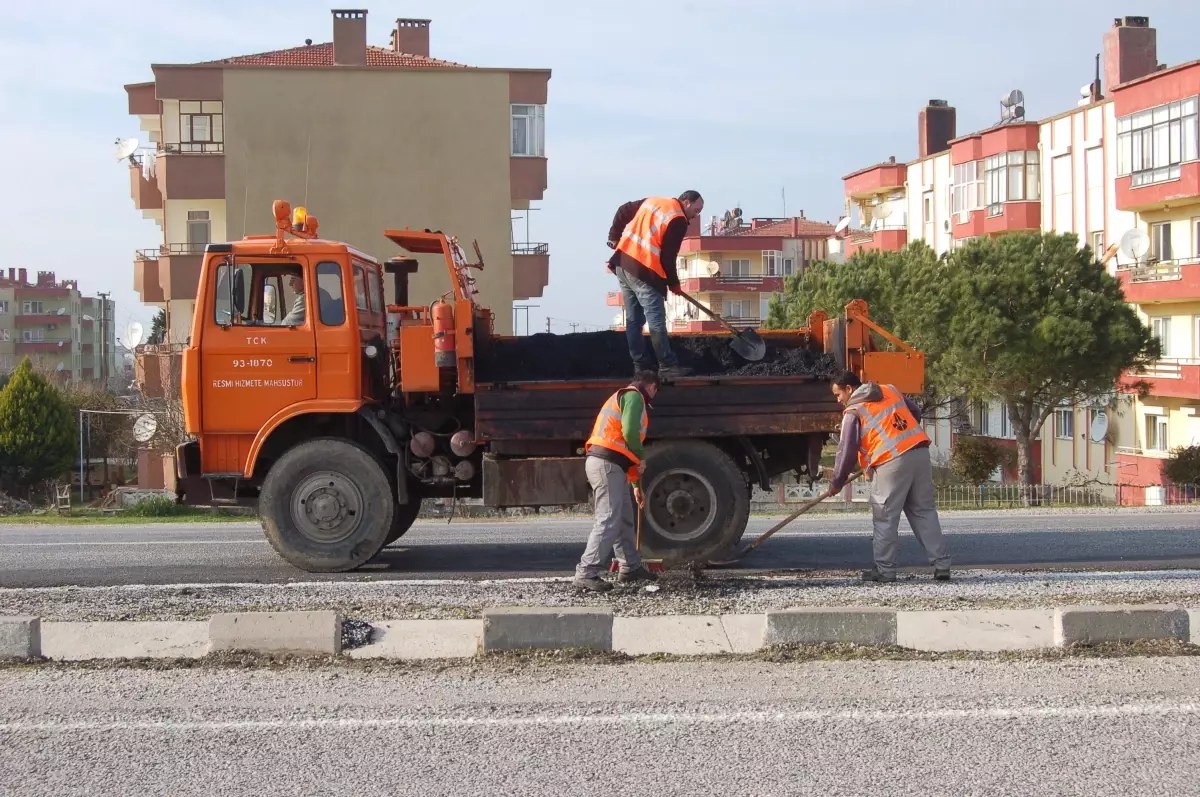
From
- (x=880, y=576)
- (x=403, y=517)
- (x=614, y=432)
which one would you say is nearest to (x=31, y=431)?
(x=403, y=517)

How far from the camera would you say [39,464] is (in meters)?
38.2

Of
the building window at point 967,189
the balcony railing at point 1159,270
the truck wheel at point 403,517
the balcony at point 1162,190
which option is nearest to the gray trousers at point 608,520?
the truck wheel at point 403,517

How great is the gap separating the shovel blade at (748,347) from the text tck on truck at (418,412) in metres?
0.10

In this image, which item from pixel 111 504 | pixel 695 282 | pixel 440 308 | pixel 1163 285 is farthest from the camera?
pixel 695 282

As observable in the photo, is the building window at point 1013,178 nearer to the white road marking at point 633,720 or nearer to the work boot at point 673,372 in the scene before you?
the work boot at point 673,372

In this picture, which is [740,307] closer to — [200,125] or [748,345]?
[200,125]

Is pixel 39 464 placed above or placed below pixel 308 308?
below

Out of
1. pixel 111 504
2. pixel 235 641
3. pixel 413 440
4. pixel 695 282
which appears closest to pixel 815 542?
pixel 413 440

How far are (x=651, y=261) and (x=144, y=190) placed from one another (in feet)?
96.2

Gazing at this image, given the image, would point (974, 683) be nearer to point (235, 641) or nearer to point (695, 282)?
point (235, 641)

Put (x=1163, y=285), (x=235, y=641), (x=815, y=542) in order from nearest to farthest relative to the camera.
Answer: (x=235, y=641) < (x=815, y=542) < (x=1163, y=285)

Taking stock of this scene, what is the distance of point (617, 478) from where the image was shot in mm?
8609

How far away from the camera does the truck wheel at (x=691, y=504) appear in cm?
967

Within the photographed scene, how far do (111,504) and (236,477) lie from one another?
18.5 metres
